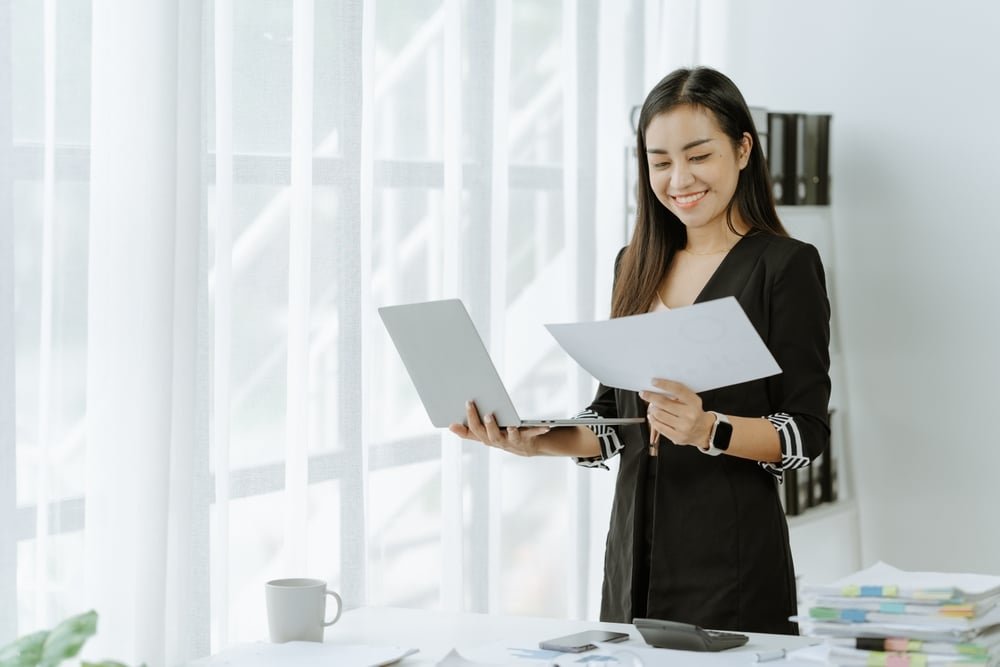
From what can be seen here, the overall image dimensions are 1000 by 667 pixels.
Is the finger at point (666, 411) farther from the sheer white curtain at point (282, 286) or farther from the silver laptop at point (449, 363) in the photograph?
the sheer white curtain at point (282, 286)

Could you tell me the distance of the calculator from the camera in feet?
4.73

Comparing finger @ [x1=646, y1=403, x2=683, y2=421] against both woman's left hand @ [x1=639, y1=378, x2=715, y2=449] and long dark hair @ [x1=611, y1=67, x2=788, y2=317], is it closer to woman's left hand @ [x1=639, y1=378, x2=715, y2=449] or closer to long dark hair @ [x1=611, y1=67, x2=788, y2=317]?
woman's left hand @ [x1=639, y1=378, x2=715, y2=449]

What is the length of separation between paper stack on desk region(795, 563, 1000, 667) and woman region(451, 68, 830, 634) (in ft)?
1.30

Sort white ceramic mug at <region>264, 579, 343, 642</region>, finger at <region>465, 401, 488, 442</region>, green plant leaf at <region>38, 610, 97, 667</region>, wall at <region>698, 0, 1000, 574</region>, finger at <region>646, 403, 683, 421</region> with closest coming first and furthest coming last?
green plant leaf at <region>38, 610, 97, 667</region>, white ceramic mug at <region>264, 579, 343, 642</region>, finger at <region>646, 403, 683, 421</region>, finger at <region>465, 401, 488, 442</region>, wall at <region>698, 0, 1000, 574</region>

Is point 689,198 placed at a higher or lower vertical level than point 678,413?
higher

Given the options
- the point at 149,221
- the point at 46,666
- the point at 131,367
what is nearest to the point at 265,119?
the point at 149,221

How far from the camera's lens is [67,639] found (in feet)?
2.99

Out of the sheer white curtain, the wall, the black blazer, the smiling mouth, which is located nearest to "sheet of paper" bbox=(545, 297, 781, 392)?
the black blazer

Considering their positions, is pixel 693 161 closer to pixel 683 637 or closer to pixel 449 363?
pixel 449 363

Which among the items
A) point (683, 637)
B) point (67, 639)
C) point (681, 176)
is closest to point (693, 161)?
point (681, 176)

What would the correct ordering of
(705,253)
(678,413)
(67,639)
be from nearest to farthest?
(67,639) < (678,413) < (705,253)

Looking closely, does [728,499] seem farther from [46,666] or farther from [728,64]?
[728,64]

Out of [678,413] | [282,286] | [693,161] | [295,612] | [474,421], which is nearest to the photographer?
[295,612]

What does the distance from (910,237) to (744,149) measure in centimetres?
184
